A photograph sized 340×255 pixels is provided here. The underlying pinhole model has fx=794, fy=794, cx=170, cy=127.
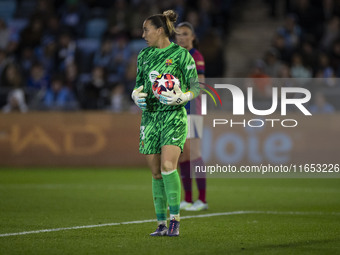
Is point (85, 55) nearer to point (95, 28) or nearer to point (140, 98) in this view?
point (95, 28)

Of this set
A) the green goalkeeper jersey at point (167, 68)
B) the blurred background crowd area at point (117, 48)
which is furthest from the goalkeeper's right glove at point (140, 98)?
the blurred background crowd area at point (117, 48)

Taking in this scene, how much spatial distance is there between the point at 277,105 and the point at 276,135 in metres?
0.91

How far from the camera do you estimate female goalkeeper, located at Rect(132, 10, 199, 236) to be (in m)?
7.64

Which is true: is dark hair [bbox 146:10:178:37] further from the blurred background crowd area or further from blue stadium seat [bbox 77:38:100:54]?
blue stadium seat [bbox 77:38:100:54]

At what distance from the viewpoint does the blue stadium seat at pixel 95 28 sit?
22703 millimetres

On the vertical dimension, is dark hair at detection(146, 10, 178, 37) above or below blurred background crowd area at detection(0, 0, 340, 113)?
above

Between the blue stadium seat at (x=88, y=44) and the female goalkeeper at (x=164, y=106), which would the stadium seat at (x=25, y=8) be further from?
the female goalkeeper at (x=164, y=106)

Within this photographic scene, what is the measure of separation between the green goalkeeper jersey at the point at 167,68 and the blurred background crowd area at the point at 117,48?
28.8ft

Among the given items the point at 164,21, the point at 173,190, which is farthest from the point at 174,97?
the point at 173,190

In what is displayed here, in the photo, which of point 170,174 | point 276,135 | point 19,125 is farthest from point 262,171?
point 170,174

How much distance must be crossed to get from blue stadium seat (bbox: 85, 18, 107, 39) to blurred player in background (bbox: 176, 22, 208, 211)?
12.1 m

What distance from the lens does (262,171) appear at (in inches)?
678

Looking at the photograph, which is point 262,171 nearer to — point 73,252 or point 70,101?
point 70,101

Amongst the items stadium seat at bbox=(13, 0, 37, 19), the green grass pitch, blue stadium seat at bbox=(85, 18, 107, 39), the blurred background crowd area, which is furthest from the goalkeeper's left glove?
stadium seat at bbox=(13, 0, 37, 19)
